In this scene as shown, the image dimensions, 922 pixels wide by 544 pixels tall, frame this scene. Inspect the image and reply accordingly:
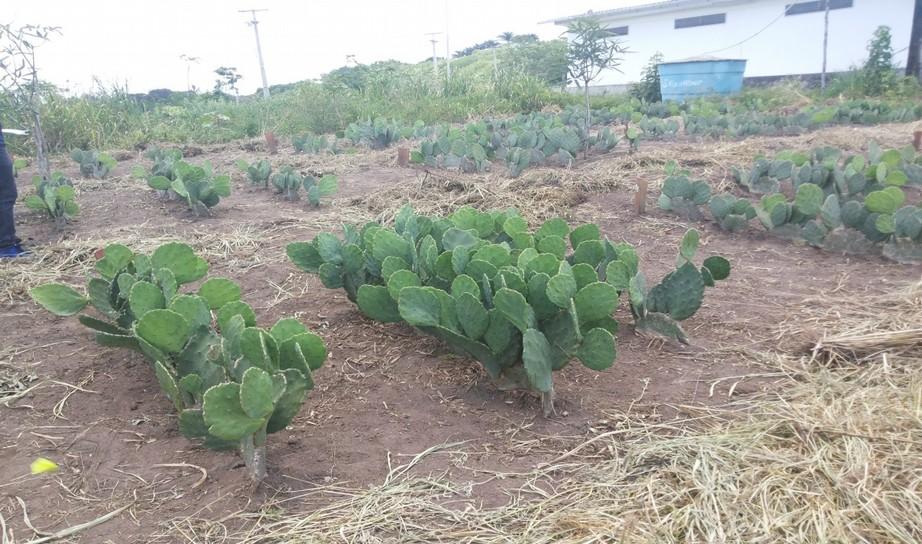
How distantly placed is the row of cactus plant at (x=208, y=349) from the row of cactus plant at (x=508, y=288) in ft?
1.48

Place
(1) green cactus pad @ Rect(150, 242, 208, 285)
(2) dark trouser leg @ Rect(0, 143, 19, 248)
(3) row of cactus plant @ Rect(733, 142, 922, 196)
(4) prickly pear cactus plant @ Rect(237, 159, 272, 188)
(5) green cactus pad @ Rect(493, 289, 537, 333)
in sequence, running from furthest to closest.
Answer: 1. (4) prickly pear cactus plant @ Rect(237, 159, 272, 188)
2. (3) row of cactus plant @ Rect(733, 142, 922, 196)
3. (2) dark trouser leg @ Rect(0, 143, 19, 248)
4. (1) green cactus pad @ Rect(150, 242, 208, 285)
5. (5) green cactus pad @ Rect(493, 289, 537, 333)

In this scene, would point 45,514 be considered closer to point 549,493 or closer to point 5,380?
point 5,380

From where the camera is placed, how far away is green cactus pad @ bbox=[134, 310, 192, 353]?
1.82 meters

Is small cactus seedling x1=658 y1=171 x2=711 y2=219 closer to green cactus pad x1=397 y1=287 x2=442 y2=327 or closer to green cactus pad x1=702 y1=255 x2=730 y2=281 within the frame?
green cactus pad x1=702 y1=255 x2=730 y2=281

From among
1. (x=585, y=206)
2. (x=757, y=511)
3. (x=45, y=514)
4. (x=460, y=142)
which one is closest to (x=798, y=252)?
(x=585, y=206)

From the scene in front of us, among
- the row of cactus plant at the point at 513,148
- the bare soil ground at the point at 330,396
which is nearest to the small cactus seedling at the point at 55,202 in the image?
the bare soil ground at the point at 330,396

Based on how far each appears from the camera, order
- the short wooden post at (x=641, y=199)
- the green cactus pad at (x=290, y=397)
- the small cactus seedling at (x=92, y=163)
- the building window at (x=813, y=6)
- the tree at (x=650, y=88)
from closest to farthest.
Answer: the green cactus pad at (x=290, y=397) → the short wooden post at (x=641, y=199) → the small cactus seedling at (x=92, y=163) → the tree at (x=650, y=88) → the building window at (x=813, y=6)

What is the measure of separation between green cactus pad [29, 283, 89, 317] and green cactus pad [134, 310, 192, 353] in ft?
1.86

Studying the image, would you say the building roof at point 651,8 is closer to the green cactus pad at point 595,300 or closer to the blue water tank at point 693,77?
the blue water tank at point 693,77

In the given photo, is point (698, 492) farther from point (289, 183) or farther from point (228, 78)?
point (228, 78)

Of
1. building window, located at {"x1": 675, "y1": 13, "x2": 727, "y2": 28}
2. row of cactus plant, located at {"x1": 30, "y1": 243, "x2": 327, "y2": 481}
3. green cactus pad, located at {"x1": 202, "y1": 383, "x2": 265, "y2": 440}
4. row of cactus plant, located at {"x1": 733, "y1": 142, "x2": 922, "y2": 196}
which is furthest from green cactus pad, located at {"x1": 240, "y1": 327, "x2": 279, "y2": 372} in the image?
building window, located at {"x1": 675, "y1": 13, "x2": 727, "y2": 28}

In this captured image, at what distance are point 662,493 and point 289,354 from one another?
985 mm

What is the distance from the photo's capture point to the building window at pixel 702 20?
715 inches

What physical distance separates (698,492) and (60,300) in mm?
2029
